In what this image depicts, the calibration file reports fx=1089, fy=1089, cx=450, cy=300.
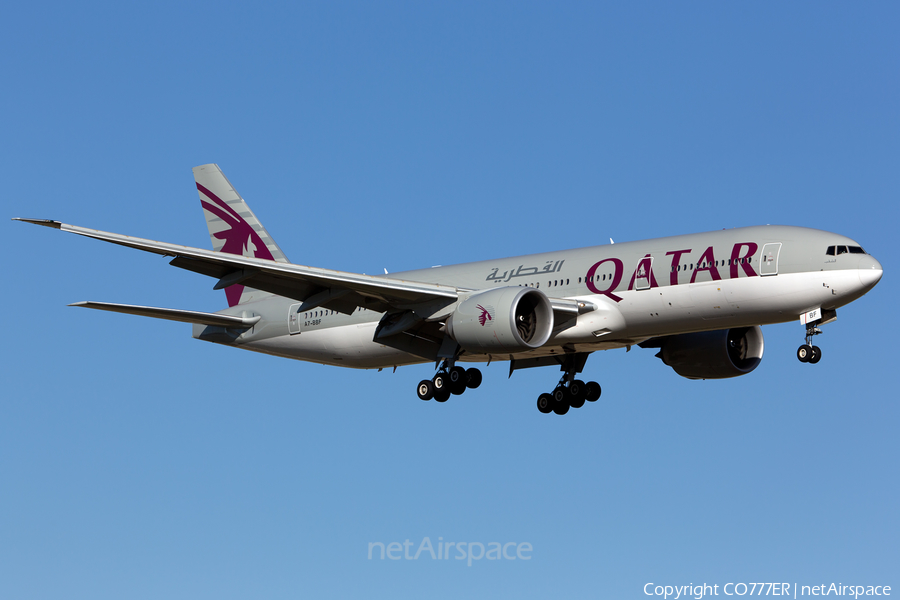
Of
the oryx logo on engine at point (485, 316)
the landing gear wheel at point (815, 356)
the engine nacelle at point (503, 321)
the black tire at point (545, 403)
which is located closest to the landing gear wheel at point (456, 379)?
the engine nacelle at point (503, 321)

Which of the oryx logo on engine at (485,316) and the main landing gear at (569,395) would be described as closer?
the oryx logo on engine at (485,316)

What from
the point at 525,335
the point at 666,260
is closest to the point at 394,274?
the point at 525,335

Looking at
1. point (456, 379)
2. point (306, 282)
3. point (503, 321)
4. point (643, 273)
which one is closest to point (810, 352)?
point (643, 273)

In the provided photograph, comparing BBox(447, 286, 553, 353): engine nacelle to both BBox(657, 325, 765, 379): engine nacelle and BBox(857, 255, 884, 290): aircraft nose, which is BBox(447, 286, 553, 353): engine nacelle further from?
BBox(857, 255, 884, 290): aircraft nose

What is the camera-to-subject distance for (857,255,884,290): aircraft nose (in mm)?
28938

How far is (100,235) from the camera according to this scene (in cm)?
2720

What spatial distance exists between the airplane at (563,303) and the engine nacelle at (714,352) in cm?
4

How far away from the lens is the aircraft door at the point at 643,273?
31.1 metres

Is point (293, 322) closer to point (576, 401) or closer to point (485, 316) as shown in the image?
point (485, 316)

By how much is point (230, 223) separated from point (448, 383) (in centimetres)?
1349

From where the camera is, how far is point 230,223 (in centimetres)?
4250

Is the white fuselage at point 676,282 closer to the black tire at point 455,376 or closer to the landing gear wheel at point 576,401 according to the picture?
the black tire at point 455,376

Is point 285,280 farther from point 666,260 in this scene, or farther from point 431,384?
point 666,260

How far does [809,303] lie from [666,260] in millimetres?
4085
